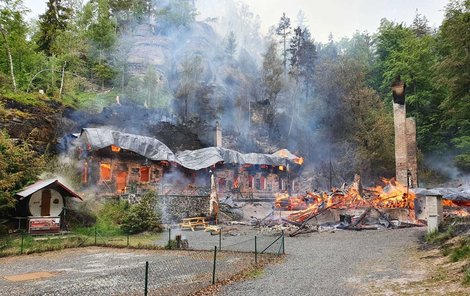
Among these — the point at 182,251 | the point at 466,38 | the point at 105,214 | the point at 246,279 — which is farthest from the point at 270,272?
the point at 466,38

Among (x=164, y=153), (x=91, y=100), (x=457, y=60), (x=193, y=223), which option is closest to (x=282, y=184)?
(x=164, y=153)

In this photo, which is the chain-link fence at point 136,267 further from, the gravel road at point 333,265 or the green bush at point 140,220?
the green bush at point 140,220

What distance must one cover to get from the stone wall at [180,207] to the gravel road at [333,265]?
11262 mm

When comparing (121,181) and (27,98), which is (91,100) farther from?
(121,181)

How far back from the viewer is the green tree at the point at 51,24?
173ft

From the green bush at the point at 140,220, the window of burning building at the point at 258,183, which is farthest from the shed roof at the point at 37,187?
the window of burning building at the point at 258,183

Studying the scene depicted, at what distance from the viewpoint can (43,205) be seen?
23781 mm

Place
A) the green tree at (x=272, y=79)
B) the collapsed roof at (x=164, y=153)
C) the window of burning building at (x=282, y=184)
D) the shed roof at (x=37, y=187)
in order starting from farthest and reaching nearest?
1. the green tree at (x=272, y=79)
2. the window of burning building at (x=282, y=184)
3. the collapsed roof at (x=164, y=153)
4. the shed roof at (x=37, y=187)

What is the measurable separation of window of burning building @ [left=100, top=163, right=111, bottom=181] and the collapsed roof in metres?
2.09

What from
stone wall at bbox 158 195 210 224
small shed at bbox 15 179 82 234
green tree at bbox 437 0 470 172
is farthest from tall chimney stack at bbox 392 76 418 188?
small shed at bbox 15 179 82 234

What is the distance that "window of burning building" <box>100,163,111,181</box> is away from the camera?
34.0m

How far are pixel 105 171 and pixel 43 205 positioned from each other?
10.7 meters

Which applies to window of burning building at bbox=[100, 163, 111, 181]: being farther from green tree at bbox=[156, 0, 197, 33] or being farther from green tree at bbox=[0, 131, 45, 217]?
green tree at bbox=[156, 0, 197, 33]

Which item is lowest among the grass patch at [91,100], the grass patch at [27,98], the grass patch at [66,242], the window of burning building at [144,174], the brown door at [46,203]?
the grass patch at [66,242]
